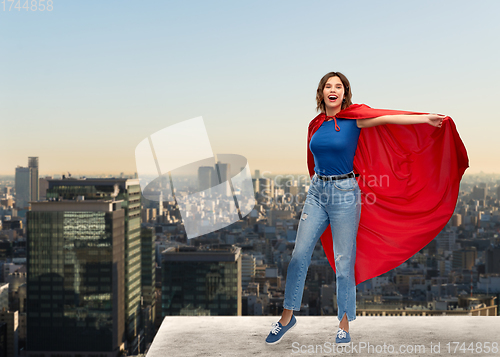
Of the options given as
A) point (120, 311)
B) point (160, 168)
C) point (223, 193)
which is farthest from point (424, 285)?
point (120, 311)

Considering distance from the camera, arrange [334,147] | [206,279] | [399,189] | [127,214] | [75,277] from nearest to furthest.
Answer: [334,147]
[399,189]
[206,279]
[75,277]
[127,214]

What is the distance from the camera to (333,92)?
304 cm

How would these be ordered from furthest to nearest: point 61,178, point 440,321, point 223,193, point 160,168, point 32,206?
point 61,178
point 32,206
point 223,193
point 160,168
point 440,321

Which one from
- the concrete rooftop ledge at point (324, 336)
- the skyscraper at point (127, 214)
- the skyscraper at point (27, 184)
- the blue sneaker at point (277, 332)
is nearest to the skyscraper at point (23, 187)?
the skyscraper at point (27, 184)

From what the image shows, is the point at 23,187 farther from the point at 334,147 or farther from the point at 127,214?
the point at 334,147

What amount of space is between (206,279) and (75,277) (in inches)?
539

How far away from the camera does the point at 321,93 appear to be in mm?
3105

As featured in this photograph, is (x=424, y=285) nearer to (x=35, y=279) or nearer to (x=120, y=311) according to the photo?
(x=120, y=311)

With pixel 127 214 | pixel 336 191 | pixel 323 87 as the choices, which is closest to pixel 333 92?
pixel 323 87

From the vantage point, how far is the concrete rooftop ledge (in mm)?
3176

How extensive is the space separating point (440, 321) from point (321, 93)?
217cm

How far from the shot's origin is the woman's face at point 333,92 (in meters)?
3.04

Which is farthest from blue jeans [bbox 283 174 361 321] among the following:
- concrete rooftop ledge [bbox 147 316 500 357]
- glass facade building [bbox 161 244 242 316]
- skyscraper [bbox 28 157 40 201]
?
skyscraper [bbox 28 157 40 201]

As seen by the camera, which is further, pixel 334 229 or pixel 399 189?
pixel 399 189
